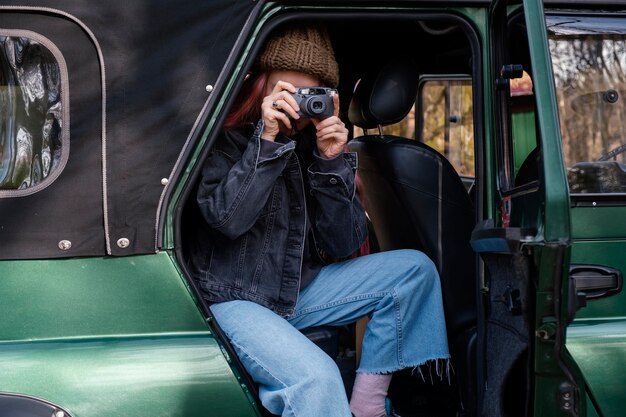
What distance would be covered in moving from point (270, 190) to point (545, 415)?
0.87 m

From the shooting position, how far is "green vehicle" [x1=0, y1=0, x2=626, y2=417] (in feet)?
6.18

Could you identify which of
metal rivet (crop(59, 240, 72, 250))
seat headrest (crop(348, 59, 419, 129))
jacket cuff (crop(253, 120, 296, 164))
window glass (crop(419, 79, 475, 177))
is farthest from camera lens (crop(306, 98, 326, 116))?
window glass (crop(419, 79, 475, 177))

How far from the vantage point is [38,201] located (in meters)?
2.01

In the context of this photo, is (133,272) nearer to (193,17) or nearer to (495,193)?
(193,17)

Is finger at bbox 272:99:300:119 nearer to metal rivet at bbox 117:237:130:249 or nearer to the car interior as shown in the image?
the car interior

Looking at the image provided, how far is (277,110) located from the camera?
221 centimetres

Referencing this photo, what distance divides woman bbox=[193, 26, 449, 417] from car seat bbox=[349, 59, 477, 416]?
197 mm

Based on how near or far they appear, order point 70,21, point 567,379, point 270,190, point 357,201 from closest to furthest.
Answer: point 567,379 → point 70,21 → point 270,190 → point 357,201

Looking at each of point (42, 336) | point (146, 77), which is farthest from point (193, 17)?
point (42, 336)

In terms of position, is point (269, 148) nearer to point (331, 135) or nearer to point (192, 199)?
point (331, 135)

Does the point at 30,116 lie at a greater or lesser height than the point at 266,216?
greater

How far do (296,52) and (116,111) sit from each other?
542 mm

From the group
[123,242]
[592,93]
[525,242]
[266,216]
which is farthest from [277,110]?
[592,93]

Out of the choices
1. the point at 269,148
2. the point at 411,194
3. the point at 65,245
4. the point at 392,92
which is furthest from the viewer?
the point at 411,194
